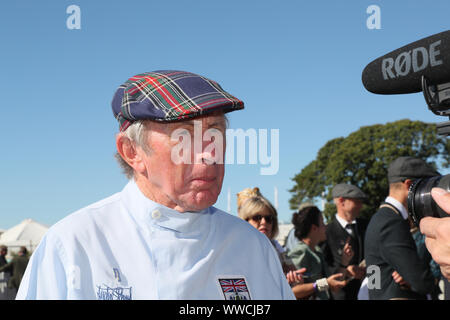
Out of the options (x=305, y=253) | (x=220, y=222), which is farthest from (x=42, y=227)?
(x=220, y=222)

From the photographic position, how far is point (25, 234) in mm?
25812

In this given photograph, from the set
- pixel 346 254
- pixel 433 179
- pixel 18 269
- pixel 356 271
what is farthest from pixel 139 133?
pixel 18 269

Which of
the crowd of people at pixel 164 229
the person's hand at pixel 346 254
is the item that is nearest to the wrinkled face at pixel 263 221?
the person's hand at pixel 346 254

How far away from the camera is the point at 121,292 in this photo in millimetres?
1815

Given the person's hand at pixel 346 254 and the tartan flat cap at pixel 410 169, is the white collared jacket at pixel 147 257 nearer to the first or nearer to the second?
the tartan flat cap at pixel 410 169

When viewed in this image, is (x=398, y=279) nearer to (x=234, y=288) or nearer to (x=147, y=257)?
(x=234, y=288)

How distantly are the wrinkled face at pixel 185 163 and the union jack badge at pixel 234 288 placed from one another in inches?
12.4

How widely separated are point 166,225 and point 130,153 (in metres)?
0.40

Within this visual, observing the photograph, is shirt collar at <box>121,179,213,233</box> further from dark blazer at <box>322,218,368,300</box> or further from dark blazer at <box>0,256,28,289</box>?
dark blazer at <box>0,256,28,289</box>

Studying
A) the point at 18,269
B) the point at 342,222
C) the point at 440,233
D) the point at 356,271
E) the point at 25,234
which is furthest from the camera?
the point at 25,234

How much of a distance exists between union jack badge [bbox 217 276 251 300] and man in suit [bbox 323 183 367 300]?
3909mm

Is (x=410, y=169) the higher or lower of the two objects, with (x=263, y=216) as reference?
higher

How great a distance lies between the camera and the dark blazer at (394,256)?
13.3 feet

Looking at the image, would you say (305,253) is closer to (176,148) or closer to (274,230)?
(274,230)
